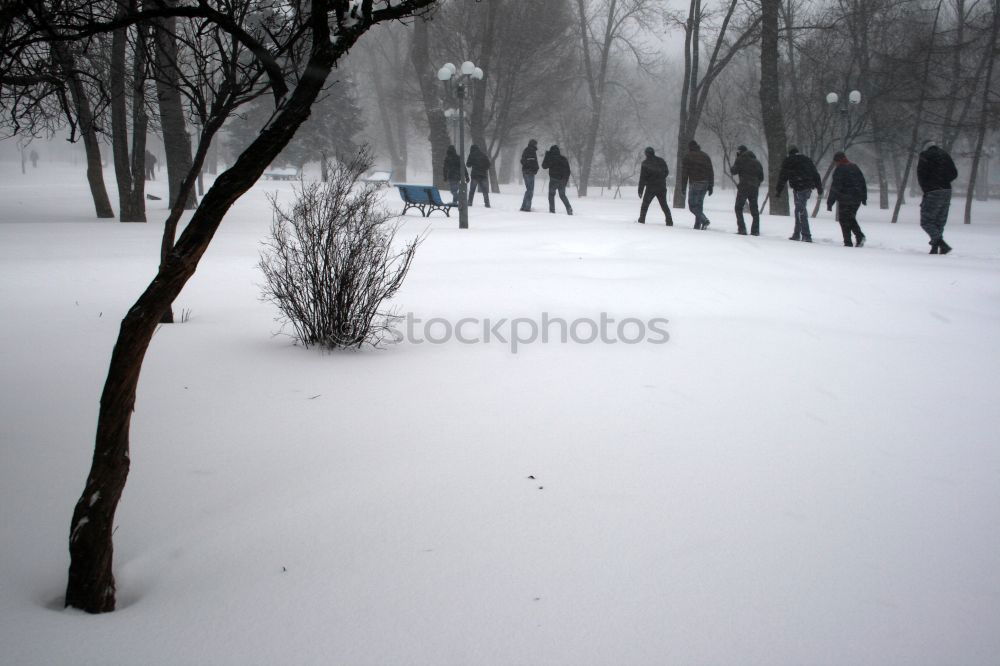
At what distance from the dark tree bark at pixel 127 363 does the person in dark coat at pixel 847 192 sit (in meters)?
11.6

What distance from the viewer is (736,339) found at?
18.6 ft

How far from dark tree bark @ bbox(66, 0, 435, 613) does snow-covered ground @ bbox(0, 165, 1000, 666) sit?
0.16m

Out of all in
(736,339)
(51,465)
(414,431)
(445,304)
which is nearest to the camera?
(51,465)

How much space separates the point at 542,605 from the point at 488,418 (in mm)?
1699

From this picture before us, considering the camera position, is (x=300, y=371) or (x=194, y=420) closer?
(x=194, y=420)

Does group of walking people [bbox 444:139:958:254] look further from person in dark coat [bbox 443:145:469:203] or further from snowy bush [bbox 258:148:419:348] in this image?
snowy bush [bbox 258:148:419:348]

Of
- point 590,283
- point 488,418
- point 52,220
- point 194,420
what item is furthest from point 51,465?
point 52,220

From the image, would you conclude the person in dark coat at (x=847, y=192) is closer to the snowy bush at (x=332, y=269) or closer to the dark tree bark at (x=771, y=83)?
the dark tree bark at (x=771, y=83)

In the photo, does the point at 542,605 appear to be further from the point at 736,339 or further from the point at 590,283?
the point at 590,283

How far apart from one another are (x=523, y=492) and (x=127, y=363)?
1700 mm

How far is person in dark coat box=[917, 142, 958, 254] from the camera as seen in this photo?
10656 mm

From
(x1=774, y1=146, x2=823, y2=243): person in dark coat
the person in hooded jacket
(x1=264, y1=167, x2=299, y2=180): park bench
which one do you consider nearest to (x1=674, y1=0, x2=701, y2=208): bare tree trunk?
the person in hooded jacket

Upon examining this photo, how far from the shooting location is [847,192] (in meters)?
11.9

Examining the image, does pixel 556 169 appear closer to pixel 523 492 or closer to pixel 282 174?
pixel 523 492
